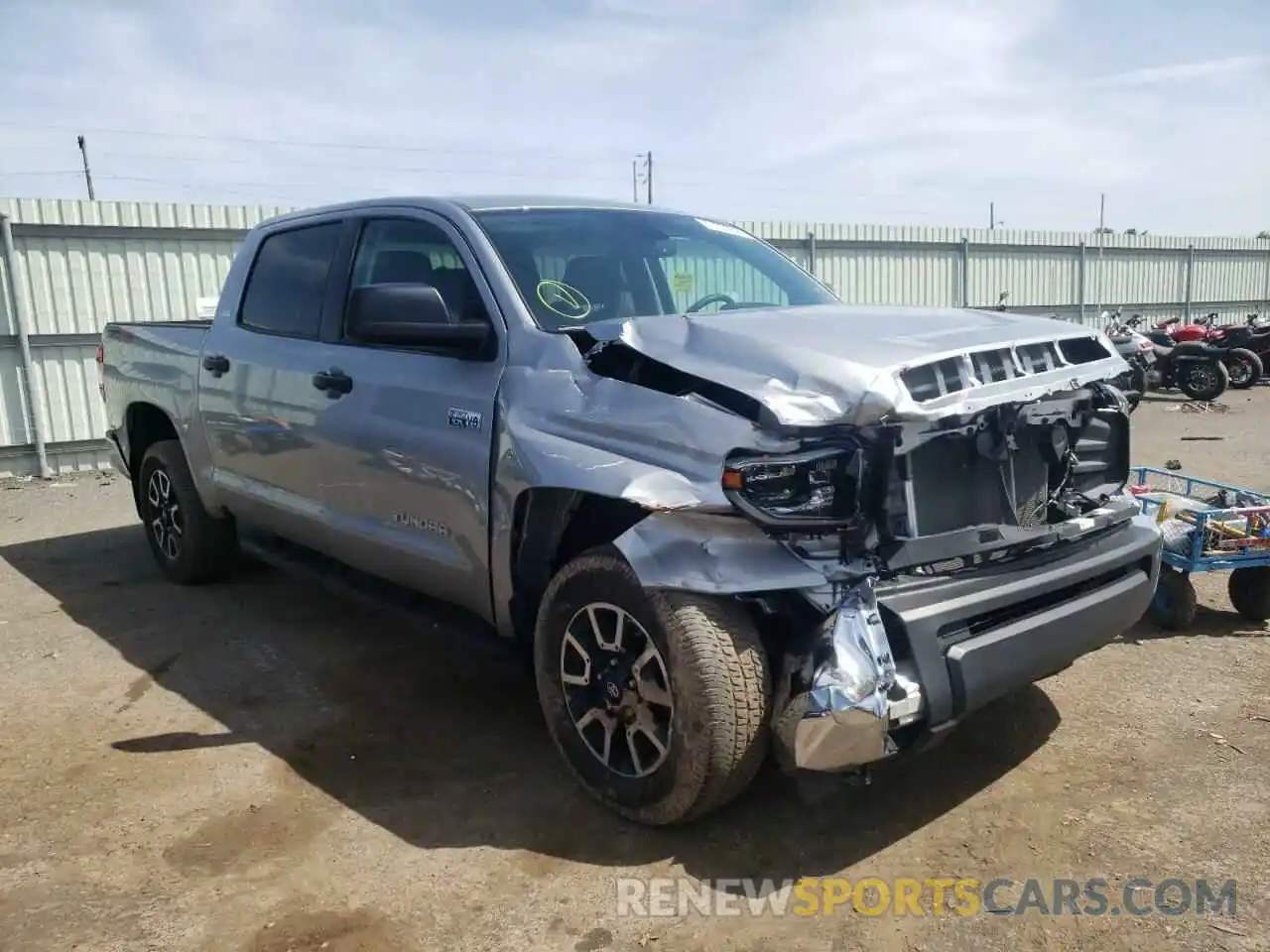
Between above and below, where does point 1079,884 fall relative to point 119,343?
below

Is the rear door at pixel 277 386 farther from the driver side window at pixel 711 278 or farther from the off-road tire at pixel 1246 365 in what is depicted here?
the off-road tire at pixel 1246 365

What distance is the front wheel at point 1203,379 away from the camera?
1462 cm

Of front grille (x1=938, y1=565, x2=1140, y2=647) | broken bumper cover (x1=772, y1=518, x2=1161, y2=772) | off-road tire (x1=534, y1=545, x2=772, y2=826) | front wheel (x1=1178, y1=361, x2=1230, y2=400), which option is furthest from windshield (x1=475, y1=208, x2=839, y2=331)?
front wheel (x1=1178, y1=361, x2=1230, y2=400)

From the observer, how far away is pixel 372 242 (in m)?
4.25

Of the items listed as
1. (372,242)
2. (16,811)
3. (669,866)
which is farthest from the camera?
(372,242)

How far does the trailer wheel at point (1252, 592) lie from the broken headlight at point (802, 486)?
2.89 m

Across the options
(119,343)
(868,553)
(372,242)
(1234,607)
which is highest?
(372,242)

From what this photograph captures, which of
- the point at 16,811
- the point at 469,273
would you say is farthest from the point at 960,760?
the point at 16,811

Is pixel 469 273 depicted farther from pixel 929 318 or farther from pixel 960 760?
pixel 960 760

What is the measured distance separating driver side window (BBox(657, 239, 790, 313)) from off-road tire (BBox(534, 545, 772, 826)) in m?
1.38

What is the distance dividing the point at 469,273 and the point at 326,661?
81.6 inches

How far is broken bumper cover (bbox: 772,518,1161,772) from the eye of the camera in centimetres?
261

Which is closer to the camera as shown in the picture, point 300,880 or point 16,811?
point 300,880

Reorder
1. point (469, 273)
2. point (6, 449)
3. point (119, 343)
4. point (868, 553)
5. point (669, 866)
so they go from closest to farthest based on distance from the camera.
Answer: point (868, 553)
point (669, 866)
point (469, 273)
point (119, 343)
point (6, 449)
